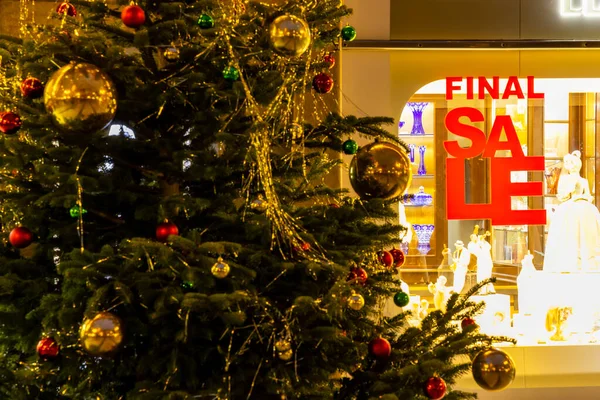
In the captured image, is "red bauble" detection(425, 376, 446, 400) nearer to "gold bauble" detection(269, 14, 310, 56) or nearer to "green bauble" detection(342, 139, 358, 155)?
"green bauble" detection(342, 139, 358, 155)

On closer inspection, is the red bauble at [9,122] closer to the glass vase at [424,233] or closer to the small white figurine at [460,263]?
the glass vase at [424,233]

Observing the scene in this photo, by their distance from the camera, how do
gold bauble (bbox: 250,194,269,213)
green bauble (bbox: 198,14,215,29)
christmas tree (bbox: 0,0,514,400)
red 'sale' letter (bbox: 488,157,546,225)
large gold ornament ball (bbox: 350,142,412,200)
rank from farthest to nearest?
1. red 'sale' letter (bbox: 488,157,546,225)
2. large gold ornament ball (bbox: 350,142,412,200)
3. gold bauble (bbox: 250,194,269,213)
4. green bauble (bbox: 198,14,215,29)
5. christmas tree (bbox: 0,0,514,400)

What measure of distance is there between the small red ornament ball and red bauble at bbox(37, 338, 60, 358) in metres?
0.28

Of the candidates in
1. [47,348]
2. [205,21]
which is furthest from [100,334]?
[205,21]

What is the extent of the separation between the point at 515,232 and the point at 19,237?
137 inches

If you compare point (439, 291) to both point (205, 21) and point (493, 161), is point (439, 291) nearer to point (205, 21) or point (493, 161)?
point (493, 161)

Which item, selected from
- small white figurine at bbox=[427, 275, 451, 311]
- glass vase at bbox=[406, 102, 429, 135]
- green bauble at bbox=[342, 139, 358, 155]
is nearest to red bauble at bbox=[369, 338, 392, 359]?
green bauble at bbox=[342, 139, 358, 155]

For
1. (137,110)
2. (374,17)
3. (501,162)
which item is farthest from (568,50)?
(137,110)

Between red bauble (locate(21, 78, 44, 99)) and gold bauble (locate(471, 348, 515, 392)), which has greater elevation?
red bauble (locate(21, 78, 44, 99))

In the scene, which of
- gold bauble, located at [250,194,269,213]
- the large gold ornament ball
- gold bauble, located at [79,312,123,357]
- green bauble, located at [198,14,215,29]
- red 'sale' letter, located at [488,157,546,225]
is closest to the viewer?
gold bauble, located at [79,312,123,357]

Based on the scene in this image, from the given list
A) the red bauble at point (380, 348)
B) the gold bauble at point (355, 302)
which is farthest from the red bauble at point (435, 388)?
the gold bauble at point (355, 302)

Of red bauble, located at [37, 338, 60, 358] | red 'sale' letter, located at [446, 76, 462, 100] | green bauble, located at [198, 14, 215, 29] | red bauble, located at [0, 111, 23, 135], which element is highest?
red 'sale' letter, located at [446, 76, 462, 100]

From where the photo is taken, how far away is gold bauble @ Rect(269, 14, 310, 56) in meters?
2.04

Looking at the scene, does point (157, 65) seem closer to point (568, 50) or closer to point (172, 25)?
point (172, 25)
